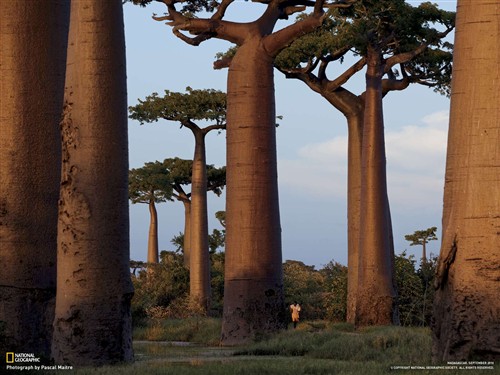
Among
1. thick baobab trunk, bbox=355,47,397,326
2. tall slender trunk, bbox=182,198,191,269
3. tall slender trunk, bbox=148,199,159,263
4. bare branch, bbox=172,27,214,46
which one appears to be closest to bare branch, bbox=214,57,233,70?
bare branch, bbox=172,27,214,46

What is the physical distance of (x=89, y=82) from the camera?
36.2 feet

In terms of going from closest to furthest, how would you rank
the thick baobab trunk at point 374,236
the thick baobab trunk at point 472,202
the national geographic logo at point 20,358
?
the thick baobab trunk at point 472,202 → the national geographic logo at point 20,358 → the thick baobab trunk at point 374,236

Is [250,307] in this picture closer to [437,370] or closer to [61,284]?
[61,284]

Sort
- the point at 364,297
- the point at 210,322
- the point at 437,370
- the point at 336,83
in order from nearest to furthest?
the point at 437,370
the point at 210,322
the point at 364,297
the point at 336,83

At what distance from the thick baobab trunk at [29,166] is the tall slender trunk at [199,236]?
1812 cm

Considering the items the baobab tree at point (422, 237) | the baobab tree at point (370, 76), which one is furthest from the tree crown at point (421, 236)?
the baobab tree at point (370, 76)

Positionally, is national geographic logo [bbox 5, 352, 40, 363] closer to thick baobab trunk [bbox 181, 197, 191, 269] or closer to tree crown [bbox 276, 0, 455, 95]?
tree crown [bbox 276, 0, 455, 95]

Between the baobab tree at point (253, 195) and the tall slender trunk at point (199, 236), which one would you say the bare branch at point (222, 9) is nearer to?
the baobab tree at point (253, 195)

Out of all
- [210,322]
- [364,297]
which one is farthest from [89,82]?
[364,297]

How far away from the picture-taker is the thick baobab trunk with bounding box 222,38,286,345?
1603 centimetres

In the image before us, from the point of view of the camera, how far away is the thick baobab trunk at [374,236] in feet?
70.7

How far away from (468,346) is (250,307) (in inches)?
275

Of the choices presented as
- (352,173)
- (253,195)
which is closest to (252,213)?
(253,195)

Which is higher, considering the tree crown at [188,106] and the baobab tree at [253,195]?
the tree crown at [188,106]
